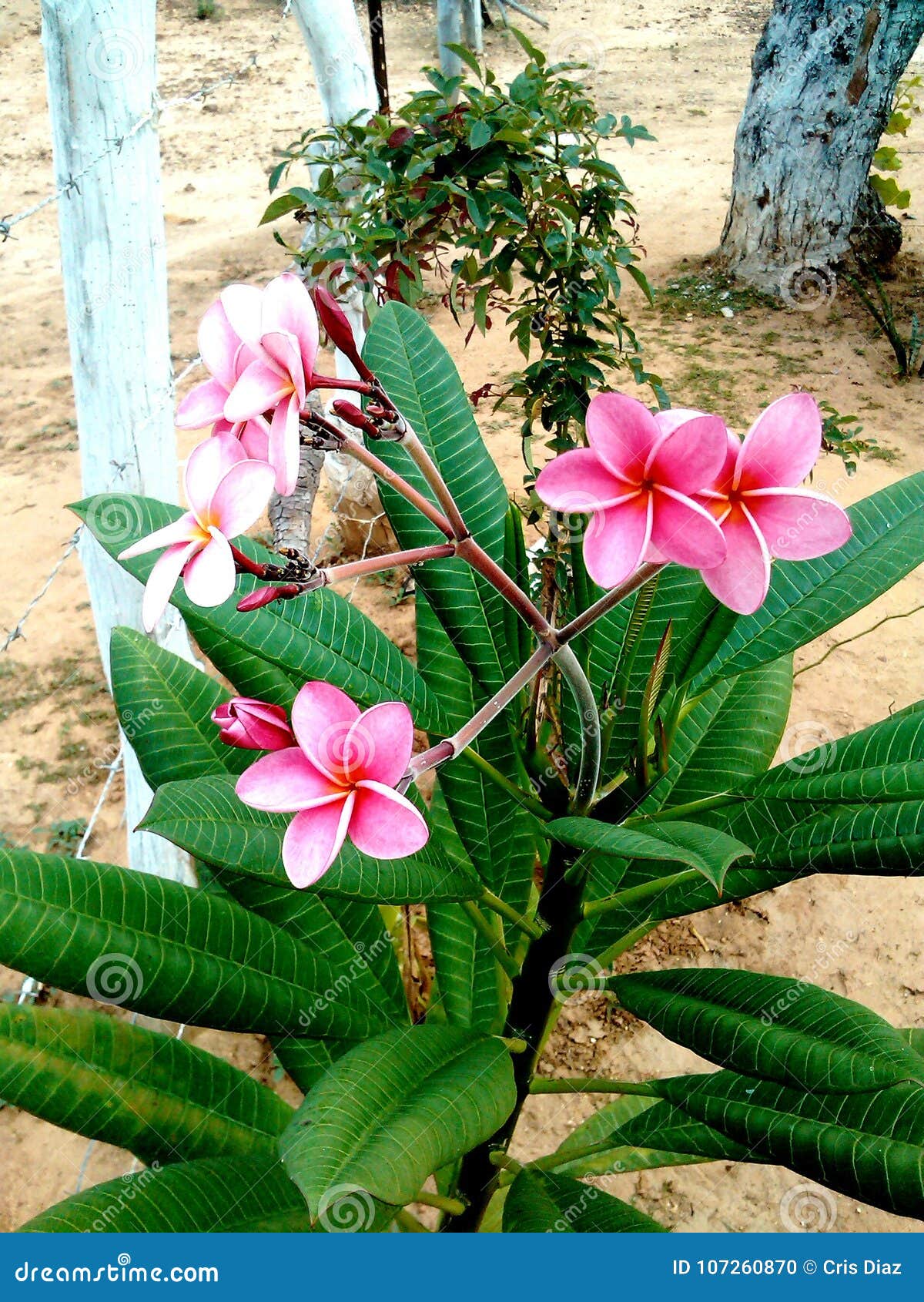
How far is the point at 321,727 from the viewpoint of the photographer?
1.94 feet

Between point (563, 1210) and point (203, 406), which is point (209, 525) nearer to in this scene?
point (203, 406)

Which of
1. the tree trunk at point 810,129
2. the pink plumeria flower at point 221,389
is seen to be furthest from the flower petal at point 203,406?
the tree trunk at point 810,129

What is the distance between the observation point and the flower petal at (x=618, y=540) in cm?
55

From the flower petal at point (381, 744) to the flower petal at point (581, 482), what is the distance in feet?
0.47

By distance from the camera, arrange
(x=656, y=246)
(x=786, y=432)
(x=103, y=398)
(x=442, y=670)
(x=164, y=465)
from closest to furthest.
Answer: (x=786, y=432)
(x=442, y=670)
(x=103, y=398)
(x=164, y=465)
(x=656, y=246)

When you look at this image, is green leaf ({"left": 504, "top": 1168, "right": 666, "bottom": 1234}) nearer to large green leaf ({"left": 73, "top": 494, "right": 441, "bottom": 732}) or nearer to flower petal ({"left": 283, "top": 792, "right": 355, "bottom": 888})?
large green leaf ({"left": 73, "top": 494, "right": 441, "bottom": 732})

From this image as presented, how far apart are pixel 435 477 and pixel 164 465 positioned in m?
1.14

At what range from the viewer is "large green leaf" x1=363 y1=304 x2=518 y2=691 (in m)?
1.04

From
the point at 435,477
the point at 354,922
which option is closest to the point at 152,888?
the point at 354,922

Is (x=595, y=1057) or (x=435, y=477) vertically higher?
(x=435, y=477)
